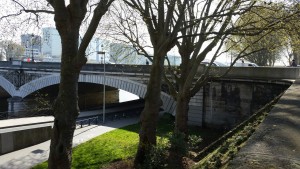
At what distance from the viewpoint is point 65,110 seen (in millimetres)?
7625

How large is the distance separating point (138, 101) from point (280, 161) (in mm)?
39207

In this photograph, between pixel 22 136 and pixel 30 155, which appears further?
pixel 22 136

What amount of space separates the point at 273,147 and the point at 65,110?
534 cm

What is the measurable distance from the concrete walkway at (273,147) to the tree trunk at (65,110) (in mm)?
4601

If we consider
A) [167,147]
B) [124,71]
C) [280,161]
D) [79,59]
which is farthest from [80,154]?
[124,71]

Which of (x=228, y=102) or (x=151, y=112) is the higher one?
(x=151, y=112)

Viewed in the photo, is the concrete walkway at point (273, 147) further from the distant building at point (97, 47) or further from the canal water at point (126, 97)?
the canal water at point (126, 97)

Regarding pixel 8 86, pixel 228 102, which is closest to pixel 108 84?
pixel 228 102

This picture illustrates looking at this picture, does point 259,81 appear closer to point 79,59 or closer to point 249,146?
point 79,59

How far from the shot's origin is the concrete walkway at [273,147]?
2.92m

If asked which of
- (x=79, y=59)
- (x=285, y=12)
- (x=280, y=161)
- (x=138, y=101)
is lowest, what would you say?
(x=138, y=101)

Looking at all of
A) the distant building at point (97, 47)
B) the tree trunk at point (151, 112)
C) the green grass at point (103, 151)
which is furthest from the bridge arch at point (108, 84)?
the tree trunk at point (151, 112)

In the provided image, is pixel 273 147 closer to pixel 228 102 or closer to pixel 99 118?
pixel 228 102

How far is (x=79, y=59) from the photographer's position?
757 centimetres
